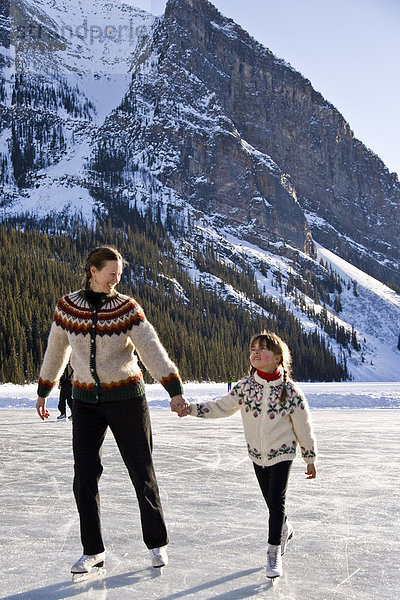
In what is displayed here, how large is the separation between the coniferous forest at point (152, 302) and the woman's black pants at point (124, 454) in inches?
2258

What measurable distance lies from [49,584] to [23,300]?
71778 mm

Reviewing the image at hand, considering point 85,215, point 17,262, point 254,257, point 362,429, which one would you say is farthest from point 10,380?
point 254,257

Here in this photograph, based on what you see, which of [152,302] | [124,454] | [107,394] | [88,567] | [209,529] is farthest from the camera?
[152,302]

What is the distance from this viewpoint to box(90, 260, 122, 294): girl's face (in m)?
4.50

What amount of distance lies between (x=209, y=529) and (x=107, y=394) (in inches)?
78.8

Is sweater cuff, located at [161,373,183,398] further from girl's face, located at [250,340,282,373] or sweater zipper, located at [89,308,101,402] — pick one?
girl's face, located at [250,340,282,373]

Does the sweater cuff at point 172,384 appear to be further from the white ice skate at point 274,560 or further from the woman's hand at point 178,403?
the white ice skate at point 274,560

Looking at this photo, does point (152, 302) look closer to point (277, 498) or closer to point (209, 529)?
point (209, 529)

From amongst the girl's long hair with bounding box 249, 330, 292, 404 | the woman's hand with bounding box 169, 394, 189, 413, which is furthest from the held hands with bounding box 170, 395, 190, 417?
the girl's long hair with bounding box 249, 330, 292, 404

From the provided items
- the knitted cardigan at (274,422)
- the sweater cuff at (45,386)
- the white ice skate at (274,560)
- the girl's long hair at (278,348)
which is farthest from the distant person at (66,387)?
the white ice skate at (274,560)

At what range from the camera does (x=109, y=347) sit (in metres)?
4.41

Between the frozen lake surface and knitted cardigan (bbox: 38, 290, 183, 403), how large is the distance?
1302mm

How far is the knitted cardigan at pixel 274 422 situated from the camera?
4.48 meters

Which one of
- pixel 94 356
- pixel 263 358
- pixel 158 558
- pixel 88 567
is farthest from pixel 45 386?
pixel 263 358
